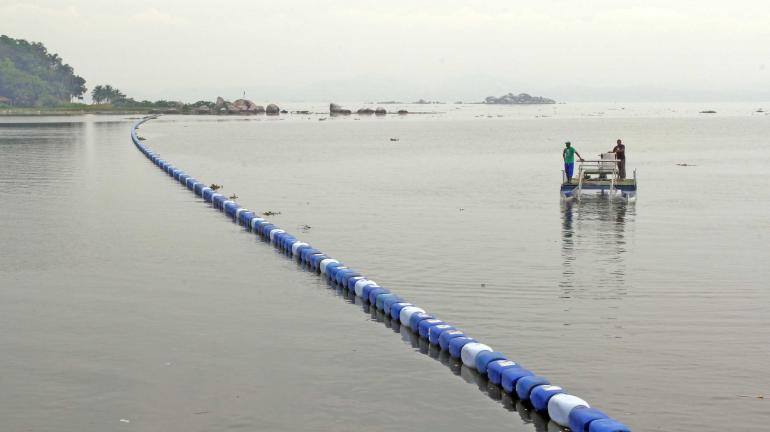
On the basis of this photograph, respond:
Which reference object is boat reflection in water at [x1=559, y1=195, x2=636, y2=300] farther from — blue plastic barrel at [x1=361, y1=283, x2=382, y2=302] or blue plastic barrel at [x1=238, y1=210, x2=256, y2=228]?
blue plastic barrel at [x1=238, y1=210, x2=256, y2=228]

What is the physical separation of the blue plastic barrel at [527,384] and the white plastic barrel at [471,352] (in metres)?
1.40

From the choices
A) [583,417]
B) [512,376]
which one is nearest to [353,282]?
[512,376]

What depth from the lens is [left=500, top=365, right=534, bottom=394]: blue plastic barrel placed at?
13.1m

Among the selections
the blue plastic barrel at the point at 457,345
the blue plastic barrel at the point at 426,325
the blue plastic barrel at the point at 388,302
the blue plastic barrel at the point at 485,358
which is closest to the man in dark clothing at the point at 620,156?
the blue plastic barrel at the point at 388,302

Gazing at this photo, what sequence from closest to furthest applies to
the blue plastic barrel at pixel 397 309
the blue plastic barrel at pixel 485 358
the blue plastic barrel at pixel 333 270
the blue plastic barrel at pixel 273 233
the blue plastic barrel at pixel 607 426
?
the blue plastic barrel at pixel 607 426 < the blue plastic barrel at pixel 485 358 < the blue plastic barrel at pixel 397 309 < the blue plastic barrel at pixel 333 270 < the blue plastic barrel at pixel 273 233

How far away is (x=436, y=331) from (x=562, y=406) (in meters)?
4.04

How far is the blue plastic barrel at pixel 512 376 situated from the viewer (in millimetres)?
13102

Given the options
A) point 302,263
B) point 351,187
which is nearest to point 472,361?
point 302,263

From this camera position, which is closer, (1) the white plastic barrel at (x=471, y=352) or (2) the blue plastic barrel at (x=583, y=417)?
(2) the blue plastic barrel at (x=583, y=417)

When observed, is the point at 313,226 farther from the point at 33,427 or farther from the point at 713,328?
the point at 33,427

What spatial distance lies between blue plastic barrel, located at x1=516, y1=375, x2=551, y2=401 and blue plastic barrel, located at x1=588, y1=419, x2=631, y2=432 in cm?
153

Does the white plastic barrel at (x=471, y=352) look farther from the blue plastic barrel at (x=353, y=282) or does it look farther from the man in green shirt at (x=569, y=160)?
the man in green shirt at (x=569, y=160)

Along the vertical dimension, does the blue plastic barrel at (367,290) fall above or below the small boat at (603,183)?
below

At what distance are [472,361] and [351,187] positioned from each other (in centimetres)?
3048
